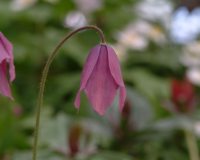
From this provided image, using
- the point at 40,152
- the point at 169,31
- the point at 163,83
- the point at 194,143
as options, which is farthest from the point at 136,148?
the point at 169,31

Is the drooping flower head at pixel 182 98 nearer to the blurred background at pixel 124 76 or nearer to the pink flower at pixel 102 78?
the blurred background at pixel 124 76

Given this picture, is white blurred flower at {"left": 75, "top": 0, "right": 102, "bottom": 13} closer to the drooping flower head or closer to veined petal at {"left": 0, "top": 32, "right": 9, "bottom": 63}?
the drooping flower head

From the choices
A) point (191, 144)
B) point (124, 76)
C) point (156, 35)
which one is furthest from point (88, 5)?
point (191, 144)

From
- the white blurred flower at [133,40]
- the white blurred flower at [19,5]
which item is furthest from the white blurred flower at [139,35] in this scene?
the white blurred flower at [19,5]

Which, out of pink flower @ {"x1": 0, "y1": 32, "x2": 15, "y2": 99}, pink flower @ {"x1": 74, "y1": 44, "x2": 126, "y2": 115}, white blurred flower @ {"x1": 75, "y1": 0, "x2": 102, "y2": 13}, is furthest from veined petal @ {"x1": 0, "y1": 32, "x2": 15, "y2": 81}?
white blurred flower @ {"x1": 75, "y1": 0, "x2": 102, "y2": 13}

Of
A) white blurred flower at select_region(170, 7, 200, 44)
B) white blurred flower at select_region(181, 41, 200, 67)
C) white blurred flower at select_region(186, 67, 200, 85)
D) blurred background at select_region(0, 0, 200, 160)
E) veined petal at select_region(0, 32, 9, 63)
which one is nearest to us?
veined petal at select_region(0, 32, 9, 63)

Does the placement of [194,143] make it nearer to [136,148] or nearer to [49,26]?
[136,148]
